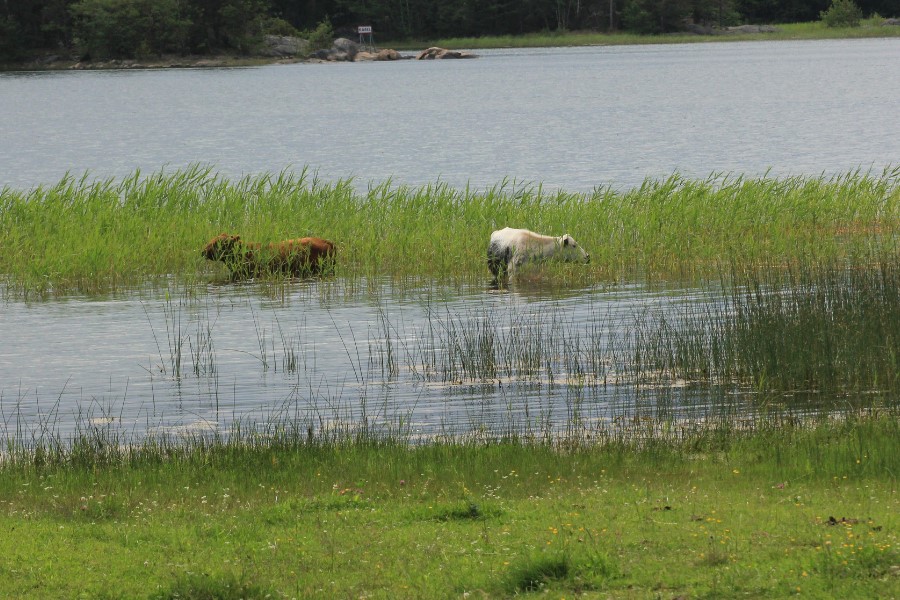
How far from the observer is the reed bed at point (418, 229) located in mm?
22281

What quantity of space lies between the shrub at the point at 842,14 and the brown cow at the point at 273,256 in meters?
120

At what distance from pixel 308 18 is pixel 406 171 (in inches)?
4445

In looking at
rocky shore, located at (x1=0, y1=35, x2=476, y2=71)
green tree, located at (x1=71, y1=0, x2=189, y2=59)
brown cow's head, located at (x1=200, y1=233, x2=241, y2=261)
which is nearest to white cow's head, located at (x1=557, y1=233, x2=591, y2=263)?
brown cow's head, located at (x1=200, y1=233, x2=241, y2=261)

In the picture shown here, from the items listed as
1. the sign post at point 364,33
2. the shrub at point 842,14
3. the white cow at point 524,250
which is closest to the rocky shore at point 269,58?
the sign post at point 364,33

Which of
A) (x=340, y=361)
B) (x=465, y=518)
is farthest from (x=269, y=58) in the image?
(x=465, y=518)

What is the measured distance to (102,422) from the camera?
1334cm

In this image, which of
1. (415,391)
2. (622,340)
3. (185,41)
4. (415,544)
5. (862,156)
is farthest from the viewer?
(185,41)

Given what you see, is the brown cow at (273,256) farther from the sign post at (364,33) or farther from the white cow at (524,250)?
the sign post at (364,33)

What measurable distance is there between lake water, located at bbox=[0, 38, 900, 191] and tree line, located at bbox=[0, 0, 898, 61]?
5.64m

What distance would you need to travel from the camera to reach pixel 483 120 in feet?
227

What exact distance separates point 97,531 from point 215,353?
843 cm

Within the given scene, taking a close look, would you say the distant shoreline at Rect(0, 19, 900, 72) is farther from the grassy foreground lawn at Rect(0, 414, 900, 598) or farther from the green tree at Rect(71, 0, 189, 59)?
the grassy foreground lawn at Rect(0, 414, 900, 598)

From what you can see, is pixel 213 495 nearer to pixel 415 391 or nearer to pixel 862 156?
pixel 415 391

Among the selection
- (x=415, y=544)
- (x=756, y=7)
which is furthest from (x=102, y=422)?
(x=756, y=7)
